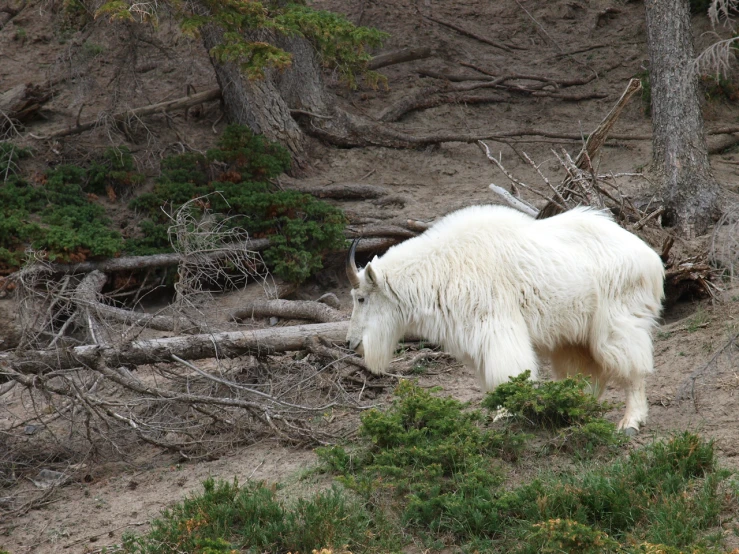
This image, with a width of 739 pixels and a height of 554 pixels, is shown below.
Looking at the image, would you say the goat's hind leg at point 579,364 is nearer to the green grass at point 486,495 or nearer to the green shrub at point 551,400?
the green shrub at point 551,400

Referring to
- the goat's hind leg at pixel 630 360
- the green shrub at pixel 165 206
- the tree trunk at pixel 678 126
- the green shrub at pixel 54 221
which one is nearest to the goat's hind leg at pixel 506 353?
the goat's hind leg at pixel 630 360

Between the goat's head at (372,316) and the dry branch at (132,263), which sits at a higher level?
the goat's head at (372,316)

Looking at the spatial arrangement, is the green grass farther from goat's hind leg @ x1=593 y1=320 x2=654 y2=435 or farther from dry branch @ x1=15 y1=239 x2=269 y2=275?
dry branch @ x1=15 y1=239 x2=269 y2=275

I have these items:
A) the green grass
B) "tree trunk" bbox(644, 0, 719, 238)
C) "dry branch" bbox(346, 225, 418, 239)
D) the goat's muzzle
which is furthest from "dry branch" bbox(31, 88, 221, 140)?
the green grass

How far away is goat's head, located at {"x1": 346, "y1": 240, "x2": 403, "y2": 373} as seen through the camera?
7051mm

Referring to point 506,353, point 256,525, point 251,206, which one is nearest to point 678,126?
point 251,206

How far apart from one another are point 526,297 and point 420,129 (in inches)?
347

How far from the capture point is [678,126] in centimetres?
1105

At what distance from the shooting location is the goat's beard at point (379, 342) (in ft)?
23.4

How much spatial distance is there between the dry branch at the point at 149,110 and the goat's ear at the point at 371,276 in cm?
721

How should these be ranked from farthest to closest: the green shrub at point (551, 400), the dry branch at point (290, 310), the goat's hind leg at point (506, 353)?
1. the dry branch at point (290, 310)
2. the goat's hind leg at point (506, 353)
3. the green shrub at point (551, 400)

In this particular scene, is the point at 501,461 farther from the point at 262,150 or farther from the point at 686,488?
the point at 262,150

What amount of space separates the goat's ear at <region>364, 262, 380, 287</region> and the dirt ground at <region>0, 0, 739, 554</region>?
1.60m

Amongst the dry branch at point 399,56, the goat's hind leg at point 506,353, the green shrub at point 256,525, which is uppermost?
the dry branch at point 399,56
